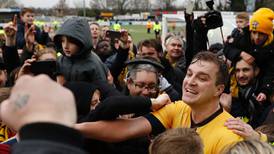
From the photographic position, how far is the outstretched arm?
7.37ft

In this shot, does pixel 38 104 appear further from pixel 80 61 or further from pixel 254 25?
pixel 254 25

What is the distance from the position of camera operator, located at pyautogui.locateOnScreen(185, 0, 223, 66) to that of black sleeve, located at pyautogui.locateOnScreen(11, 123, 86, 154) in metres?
3.65

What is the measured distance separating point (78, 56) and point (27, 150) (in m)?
2.96

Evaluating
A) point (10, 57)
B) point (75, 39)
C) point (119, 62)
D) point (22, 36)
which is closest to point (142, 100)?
point (75, 39)

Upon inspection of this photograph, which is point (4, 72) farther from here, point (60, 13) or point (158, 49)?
point (60, 13)

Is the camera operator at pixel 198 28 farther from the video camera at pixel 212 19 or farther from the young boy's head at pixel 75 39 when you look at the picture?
the young boy's head at pixel 75 39

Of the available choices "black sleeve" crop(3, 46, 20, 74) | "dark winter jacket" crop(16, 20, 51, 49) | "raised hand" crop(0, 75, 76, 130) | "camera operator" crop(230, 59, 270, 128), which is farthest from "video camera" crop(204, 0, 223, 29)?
"raised hand" crop(0, 75, 76, 130)

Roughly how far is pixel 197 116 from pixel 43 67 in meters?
1.92

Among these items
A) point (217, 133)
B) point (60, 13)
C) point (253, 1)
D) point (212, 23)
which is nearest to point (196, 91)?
point (217, 133)

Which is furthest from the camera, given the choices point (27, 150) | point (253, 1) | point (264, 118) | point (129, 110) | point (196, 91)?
point (253, 1)

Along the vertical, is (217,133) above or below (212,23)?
below

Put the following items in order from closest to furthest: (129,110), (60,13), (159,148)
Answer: (159,148) < (129,110) < (60,13)

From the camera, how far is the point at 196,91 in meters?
2.49

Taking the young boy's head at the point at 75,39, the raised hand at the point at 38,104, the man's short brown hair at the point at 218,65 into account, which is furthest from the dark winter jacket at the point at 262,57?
the raised hand at the point at 38,104
